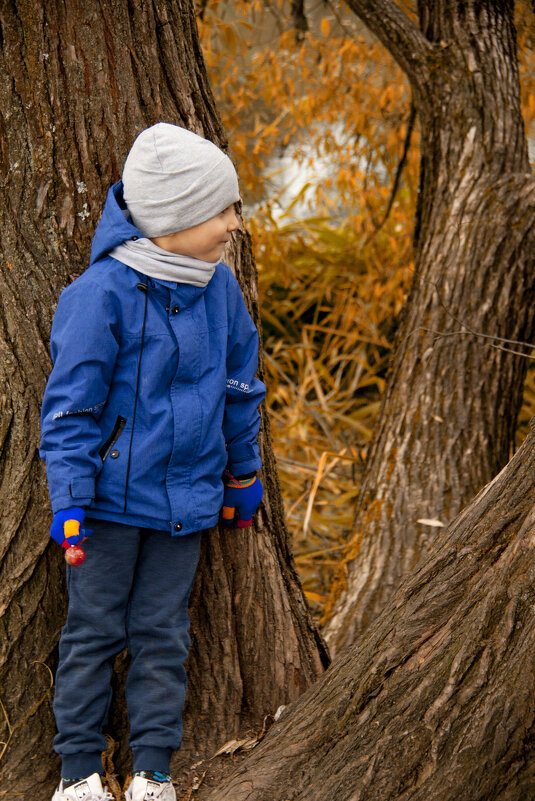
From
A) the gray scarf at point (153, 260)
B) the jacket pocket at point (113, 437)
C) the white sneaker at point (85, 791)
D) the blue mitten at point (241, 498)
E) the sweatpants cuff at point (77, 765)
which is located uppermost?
the gray scarf at point (153, 260)

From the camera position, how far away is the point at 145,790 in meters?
2.08

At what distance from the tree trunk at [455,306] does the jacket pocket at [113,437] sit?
1.85 m

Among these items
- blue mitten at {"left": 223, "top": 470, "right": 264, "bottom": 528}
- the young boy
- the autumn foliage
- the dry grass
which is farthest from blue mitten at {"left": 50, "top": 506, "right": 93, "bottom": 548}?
the dry grass

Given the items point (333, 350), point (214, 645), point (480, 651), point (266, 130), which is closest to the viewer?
point (480, 651)

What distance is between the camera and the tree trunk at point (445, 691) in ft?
5.36

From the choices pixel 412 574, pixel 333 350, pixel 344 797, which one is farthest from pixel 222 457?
pixel 333 350

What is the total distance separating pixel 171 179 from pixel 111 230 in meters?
0.18

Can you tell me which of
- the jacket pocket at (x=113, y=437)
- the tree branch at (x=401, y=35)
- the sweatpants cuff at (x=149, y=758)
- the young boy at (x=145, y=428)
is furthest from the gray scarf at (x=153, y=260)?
the tree branch at (x=401, y=35)

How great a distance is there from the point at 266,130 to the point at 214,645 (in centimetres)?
374

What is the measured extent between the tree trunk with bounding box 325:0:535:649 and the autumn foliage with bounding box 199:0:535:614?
1.70ft

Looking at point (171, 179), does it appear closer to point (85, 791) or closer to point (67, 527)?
point (67, 527)

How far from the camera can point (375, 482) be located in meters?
3.76

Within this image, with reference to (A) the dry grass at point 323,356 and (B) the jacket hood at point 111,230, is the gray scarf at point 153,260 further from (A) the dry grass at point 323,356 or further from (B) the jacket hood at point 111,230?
(A) the dry grass at point 323,356

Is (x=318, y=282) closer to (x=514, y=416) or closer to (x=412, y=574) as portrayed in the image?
(x=514, y=416)
